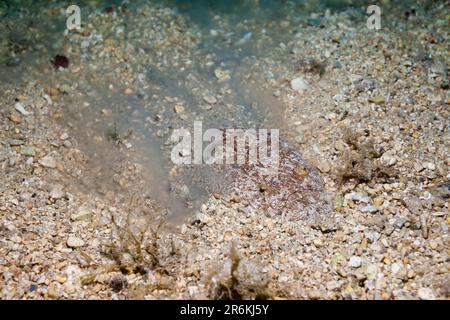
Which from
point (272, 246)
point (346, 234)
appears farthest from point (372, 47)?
point (272, 246)

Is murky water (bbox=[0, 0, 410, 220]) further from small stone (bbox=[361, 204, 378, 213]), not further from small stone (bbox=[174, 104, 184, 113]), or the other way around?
small stone (bbox=[361, 204, 378, 213])

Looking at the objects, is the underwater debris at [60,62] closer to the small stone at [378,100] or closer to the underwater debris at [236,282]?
the underwater debris at [236,282]

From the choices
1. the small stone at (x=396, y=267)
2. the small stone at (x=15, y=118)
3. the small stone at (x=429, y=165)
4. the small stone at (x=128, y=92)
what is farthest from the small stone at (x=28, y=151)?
the small stone at (x=429, y=165)

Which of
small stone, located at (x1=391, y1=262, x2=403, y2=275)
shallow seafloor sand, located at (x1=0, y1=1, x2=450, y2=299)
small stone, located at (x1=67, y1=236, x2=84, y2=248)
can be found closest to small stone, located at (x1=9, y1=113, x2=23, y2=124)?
shallow seafloor sand, located at (x1=0, y1=1, x2=450, y2=299)

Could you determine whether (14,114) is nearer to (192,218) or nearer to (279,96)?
(192,218)

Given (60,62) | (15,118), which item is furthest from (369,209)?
(60,62)
